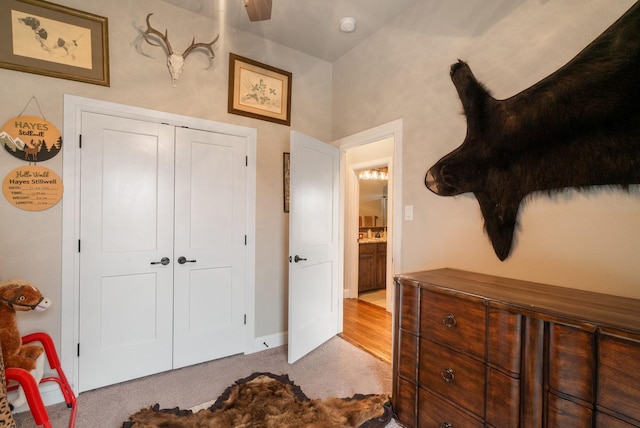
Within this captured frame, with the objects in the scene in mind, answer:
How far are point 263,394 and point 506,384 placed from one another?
5.17ft

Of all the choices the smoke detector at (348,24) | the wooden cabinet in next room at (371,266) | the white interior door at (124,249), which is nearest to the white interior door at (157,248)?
the white interior door at (124,249)

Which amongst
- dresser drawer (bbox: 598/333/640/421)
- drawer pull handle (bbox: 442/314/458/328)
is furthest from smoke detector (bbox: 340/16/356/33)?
dresser drawer (bbox: 598/333/640/421)

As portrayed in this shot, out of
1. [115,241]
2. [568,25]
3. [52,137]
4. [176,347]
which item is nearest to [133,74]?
[52,137]

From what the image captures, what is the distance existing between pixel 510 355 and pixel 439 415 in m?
0.59

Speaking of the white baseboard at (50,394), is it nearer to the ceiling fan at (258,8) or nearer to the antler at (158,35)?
the antler at (158,35)

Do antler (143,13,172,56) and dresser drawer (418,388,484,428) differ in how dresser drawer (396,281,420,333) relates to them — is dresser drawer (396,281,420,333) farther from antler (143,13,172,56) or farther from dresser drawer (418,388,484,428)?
antler (143,13,172,56)

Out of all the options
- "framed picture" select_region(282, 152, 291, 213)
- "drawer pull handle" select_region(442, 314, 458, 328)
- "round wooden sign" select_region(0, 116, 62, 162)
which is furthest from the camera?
"framed picture" select_region(282, 152, 291, 213)

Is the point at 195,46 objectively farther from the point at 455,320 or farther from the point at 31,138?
the point at 455,320

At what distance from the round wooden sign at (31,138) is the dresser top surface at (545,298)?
2.56 metres

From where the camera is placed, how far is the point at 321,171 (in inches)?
114

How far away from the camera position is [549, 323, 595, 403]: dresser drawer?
1.04m

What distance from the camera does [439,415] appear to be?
1550 mm

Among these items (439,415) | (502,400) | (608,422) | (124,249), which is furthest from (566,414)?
(124,249)

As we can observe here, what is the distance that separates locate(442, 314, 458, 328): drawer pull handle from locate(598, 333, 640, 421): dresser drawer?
554 mm
